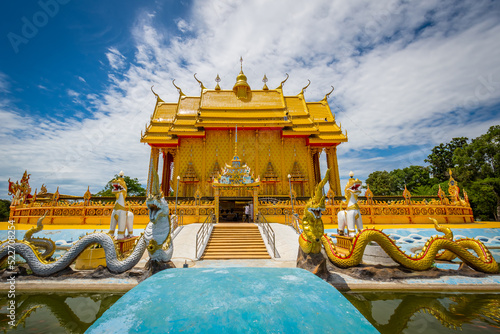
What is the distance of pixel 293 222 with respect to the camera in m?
11.0

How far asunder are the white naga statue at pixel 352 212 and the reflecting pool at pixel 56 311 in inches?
263

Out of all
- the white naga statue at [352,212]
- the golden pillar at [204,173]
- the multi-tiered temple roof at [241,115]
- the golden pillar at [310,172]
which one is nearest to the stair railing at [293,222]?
the white naga statue at [352,212]

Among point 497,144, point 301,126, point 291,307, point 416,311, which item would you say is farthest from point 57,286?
point 497,144

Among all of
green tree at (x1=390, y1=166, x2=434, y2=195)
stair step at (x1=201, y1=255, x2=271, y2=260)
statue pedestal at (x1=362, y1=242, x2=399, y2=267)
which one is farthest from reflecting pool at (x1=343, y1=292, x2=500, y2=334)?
green tree at (x1=390, y1=166, x2=434, y2=195)

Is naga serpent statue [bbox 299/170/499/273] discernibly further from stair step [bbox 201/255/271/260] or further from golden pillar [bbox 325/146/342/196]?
golden pillar [bbox 325/146/342/196]

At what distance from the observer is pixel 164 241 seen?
525cm

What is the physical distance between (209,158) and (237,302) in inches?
632

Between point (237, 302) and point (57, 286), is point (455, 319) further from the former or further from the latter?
point (57, 286)

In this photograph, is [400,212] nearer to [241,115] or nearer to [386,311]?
[386,311]

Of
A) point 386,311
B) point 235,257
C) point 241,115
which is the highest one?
point 241,115

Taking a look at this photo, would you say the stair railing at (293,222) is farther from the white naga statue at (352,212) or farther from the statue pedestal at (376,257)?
the statue pedestal at (376,257)

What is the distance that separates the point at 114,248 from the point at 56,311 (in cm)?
151

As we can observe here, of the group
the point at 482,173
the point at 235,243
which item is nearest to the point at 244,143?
the point at 235,243

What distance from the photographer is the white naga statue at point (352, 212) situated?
276 inches
